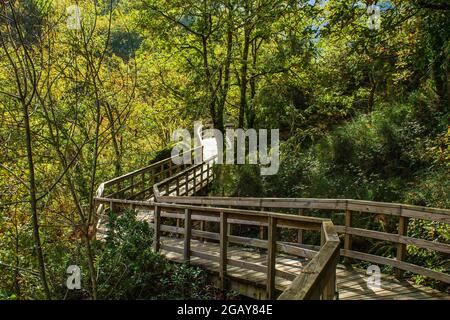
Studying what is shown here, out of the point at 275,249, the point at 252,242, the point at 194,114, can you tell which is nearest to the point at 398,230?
the point at 275,249

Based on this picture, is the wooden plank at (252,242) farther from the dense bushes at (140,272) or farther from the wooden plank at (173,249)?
the wooden plank at (173,249)

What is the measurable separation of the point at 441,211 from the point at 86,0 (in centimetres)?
515

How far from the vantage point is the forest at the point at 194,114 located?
4473 millimetres

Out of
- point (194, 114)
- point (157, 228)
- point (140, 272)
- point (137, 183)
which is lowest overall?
point (140, 272)

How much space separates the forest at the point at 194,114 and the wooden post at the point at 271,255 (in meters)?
0.96

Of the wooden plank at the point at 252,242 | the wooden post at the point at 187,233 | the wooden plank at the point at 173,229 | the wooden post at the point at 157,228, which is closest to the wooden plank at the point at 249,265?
the wooden plank at the point at 252,242

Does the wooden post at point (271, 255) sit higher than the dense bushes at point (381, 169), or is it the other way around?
the dense bushes at point (381, 169)

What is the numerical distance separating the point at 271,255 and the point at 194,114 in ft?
27.6

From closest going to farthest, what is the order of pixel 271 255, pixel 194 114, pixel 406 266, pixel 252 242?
pixel 271 255
pixel 406 266
pixel 252 242
pixel 194 114

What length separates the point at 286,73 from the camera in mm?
13812

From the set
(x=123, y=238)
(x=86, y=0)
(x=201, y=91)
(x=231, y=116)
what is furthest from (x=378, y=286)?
(x=231, y=116)

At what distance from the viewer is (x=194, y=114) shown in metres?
12.9

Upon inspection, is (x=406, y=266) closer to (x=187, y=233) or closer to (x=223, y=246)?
(x=223, y=246)
